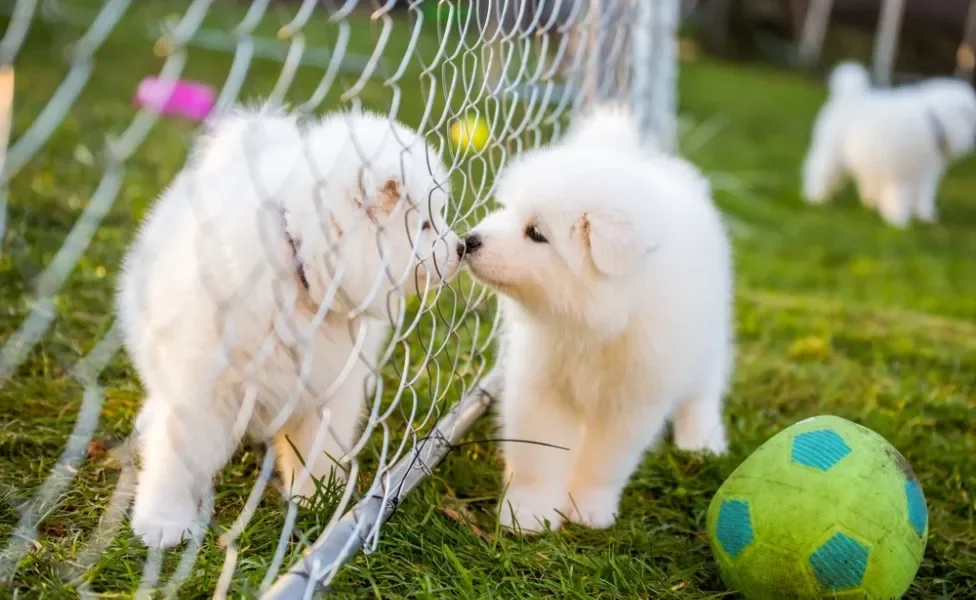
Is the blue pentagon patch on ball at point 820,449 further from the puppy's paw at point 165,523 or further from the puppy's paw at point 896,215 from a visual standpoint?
the puppy's paw at point 896,215

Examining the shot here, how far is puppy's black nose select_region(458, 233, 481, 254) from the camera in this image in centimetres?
211

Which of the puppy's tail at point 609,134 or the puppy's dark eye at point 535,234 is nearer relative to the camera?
the puppy's dark eye at point 535,234

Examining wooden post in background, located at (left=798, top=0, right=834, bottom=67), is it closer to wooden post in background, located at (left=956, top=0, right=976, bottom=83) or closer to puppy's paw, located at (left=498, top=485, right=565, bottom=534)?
wooden post in background, located at (left=956, top=0, right=976, bottom=83)

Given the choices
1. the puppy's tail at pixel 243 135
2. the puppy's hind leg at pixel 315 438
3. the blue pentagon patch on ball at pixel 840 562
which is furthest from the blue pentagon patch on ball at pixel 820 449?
the puppy's tail at pixel 243 135

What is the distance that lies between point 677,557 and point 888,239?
4578mm

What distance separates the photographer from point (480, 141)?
450 centimetres

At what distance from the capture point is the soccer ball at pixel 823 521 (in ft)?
5.88

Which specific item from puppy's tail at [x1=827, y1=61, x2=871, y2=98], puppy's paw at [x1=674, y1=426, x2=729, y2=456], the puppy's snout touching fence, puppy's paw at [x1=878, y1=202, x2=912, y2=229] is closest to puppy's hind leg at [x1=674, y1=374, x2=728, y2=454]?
puppy's paw at [x1=674, y1=426, x2=729, y2=456]

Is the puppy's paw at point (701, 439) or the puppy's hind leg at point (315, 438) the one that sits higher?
the puppy's hind leg at point (315, 438)

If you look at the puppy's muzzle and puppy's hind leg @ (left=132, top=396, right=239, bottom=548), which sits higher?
the puppy's muzzle

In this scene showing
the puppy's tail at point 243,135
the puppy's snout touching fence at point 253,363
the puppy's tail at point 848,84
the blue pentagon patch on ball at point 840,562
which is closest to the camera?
the puppy's snout touching fence at point 253,363

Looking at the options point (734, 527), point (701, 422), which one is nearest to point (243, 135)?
point (734, 527)

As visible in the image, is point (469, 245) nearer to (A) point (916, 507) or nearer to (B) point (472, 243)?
(B) point (472, 243)

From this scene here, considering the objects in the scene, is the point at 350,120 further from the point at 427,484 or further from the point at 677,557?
the point at 677,557
